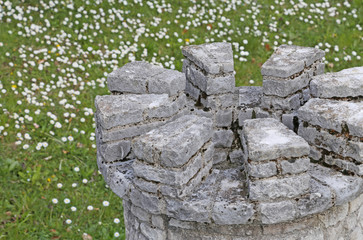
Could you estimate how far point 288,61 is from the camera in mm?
4738

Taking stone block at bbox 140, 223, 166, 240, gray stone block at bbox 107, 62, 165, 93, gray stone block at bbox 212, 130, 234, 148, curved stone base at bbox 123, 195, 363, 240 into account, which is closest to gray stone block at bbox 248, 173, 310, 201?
curved stone base at bbox 123, 195, 363, 240

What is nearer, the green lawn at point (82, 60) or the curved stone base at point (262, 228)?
the curved stone base at point (262, 228)

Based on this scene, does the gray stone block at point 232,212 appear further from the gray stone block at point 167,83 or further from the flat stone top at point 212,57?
the flat stone top at point 212,57

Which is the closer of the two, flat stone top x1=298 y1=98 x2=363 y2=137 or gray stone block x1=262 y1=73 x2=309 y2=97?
flat stone top x1=298 y1=98 x2=363 y2=137

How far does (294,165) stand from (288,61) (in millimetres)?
1390

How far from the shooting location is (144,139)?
3.81 m

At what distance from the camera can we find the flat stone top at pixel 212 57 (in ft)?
15.5

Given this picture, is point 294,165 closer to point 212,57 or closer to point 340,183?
point 340,183

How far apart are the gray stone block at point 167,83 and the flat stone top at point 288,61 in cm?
77

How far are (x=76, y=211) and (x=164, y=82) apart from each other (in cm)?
292

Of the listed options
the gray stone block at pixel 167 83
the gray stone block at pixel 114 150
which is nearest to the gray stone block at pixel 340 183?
the gray stone block at pixel 167 83

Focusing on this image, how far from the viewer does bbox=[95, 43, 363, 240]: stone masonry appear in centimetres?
368

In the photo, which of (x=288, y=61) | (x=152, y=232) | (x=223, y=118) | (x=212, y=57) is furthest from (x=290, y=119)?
(x=152, y=232)

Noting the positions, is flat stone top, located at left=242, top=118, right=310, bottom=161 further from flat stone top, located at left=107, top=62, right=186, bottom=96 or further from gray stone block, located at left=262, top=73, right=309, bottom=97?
flat stone top, located at left=107, top=62, right=186, bottom=96
